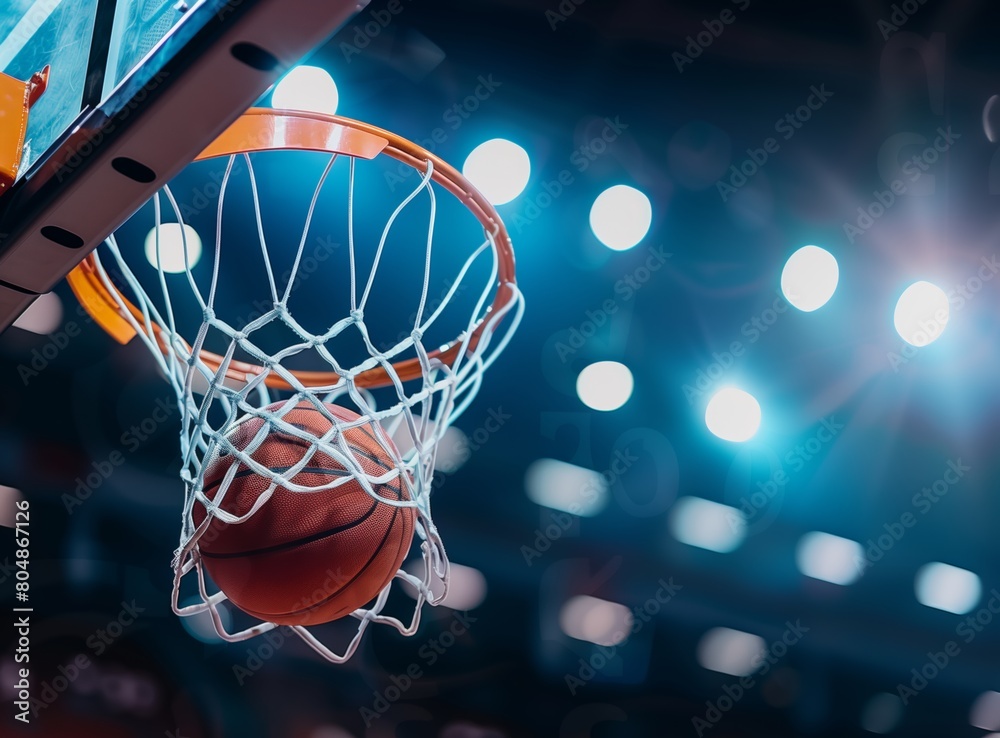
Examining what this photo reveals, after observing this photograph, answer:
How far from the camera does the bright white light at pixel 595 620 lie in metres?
3.26

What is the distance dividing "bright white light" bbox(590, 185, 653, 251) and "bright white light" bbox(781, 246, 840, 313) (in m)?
0.45

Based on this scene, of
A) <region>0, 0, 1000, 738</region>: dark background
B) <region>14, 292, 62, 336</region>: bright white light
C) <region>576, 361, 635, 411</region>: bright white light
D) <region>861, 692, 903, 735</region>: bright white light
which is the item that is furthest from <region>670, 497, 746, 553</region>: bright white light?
<region>14, 292, 62, 336</region>: bright white light

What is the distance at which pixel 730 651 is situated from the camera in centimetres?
345

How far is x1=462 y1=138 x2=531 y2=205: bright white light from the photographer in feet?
7.64

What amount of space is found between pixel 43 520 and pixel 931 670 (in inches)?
125

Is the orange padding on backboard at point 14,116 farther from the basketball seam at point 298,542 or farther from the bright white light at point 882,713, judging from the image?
the bright white light at point 882,713

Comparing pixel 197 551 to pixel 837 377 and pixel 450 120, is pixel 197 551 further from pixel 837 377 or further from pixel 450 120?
pixel 837 377

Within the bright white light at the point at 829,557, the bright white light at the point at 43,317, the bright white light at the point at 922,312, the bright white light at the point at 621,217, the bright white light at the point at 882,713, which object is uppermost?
the bright white light at the point at 922,312

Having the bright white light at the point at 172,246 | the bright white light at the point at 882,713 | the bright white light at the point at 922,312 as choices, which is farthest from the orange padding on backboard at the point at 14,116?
the bright white light at the point at 882,713

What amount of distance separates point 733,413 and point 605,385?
1.40 feet

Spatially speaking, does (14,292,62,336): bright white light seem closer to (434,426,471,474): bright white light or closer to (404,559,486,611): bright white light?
(434,426,471,474): bright white light

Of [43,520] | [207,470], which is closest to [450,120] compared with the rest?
[207,470]

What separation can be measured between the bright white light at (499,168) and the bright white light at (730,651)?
73.5 inches

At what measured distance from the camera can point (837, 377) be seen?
2859mm
